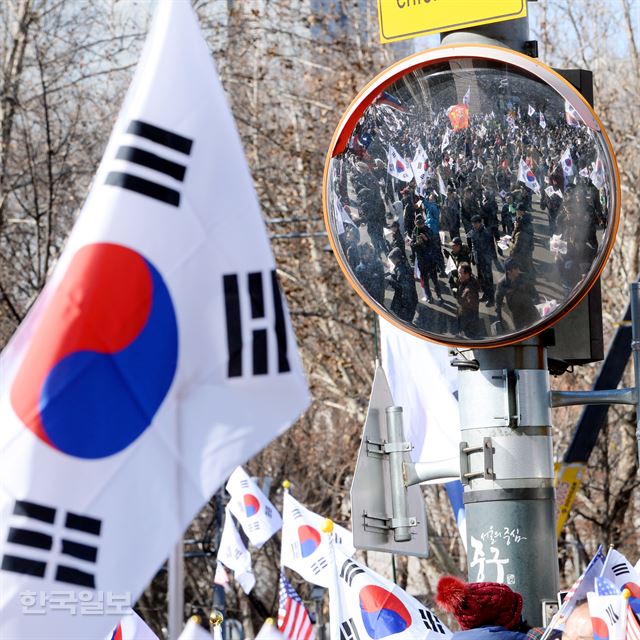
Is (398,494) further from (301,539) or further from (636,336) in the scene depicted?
(301,539)

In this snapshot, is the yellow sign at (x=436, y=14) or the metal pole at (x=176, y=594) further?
the yellow sign at (x=436, y=14)

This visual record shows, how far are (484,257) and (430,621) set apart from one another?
1.72 meters

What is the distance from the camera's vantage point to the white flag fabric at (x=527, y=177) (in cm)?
586

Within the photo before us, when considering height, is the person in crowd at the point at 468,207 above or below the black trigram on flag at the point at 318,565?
above

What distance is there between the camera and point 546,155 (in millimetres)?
5832

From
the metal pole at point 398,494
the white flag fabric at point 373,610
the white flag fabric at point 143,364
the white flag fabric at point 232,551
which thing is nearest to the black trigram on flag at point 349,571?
the white flag fabric at point 373,610

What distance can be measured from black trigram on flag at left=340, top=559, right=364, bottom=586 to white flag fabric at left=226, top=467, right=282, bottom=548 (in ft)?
30.5

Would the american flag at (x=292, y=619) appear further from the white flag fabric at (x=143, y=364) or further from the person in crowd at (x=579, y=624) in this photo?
the white flag fabric at (x=143, y=364)

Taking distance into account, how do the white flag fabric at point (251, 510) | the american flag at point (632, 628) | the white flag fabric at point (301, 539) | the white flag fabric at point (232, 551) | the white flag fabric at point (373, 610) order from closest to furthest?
the american flag at point (632, 628), the white flag fabric at point (373, 610), the white flag fabric at point (301, 539), the white flag fabric at point (251, 510), the white flag fabric at point (232, 551)

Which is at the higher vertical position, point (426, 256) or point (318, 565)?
point (426, 256)

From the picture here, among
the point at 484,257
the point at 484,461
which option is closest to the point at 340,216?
the point at 484,257

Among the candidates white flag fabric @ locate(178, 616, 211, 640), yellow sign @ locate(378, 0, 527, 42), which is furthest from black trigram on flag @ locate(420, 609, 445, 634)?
yellow sign @ locate(378, 0, 527, 42)

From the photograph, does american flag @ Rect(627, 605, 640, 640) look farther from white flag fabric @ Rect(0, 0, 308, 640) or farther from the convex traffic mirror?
white flag fabric @ Rect(0, 0, 308, 640)

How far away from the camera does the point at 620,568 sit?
20.4 ft
